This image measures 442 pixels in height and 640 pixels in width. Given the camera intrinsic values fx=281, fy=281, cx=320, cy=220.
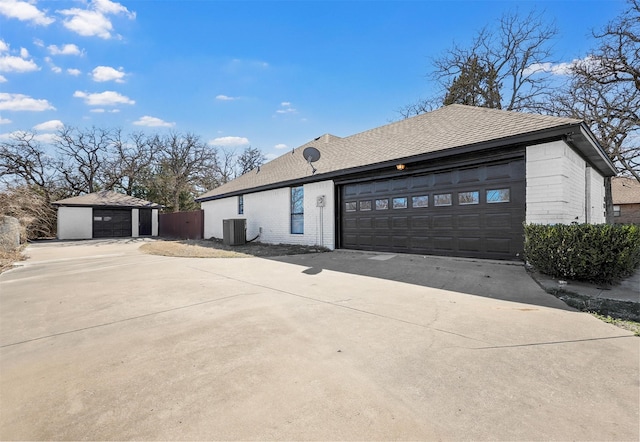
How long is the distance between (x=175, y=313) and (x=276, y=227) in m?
9.75

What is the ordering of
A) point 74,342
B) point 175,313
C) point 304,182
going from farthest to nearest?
point 304,182, point 175,313, point 74,342

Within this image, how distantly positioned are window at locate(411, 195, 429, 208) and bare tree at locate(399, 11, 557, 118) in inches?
664

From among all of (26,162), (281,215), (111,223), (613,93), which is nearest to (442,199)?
(281,215)

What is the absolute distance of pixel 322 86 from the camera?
13.1 metres

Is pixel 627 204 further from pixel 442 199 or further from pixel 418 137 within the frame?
pixel 442 199

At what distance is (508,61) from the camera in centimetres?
2052

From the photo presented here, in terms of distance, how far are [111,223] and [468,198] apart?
25.8 m

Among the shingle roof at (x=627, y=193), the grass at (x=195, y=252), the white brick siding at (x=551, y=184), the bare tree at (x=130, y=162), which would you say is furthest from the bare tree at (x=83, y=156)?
the shingle roof at (x=627, y=193)

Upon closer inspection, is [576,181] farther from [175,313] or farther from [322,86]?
[322,86]

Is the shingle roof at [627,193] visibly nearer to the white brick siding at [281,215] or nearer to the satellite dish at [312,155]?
the satellite dish at [312,155]

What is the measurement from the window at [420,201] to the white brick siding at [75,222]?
2448cm

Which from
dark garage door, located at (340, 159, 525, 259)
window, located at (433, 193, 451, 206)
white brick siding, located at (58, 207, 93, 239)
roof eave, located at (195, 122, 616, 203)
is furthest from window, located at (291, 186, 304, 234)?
white brick siding, located at (58, 207, 93, 239)

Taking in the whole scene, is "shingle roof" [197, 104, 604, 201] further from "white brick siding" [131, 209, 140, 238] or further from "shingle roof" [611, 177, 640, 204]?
"shingle roof" [611, 177, 640, 204]

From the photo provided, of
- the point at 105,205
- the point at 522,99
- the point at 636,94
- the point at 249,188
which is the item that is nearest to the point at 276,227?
the point at 249,188
